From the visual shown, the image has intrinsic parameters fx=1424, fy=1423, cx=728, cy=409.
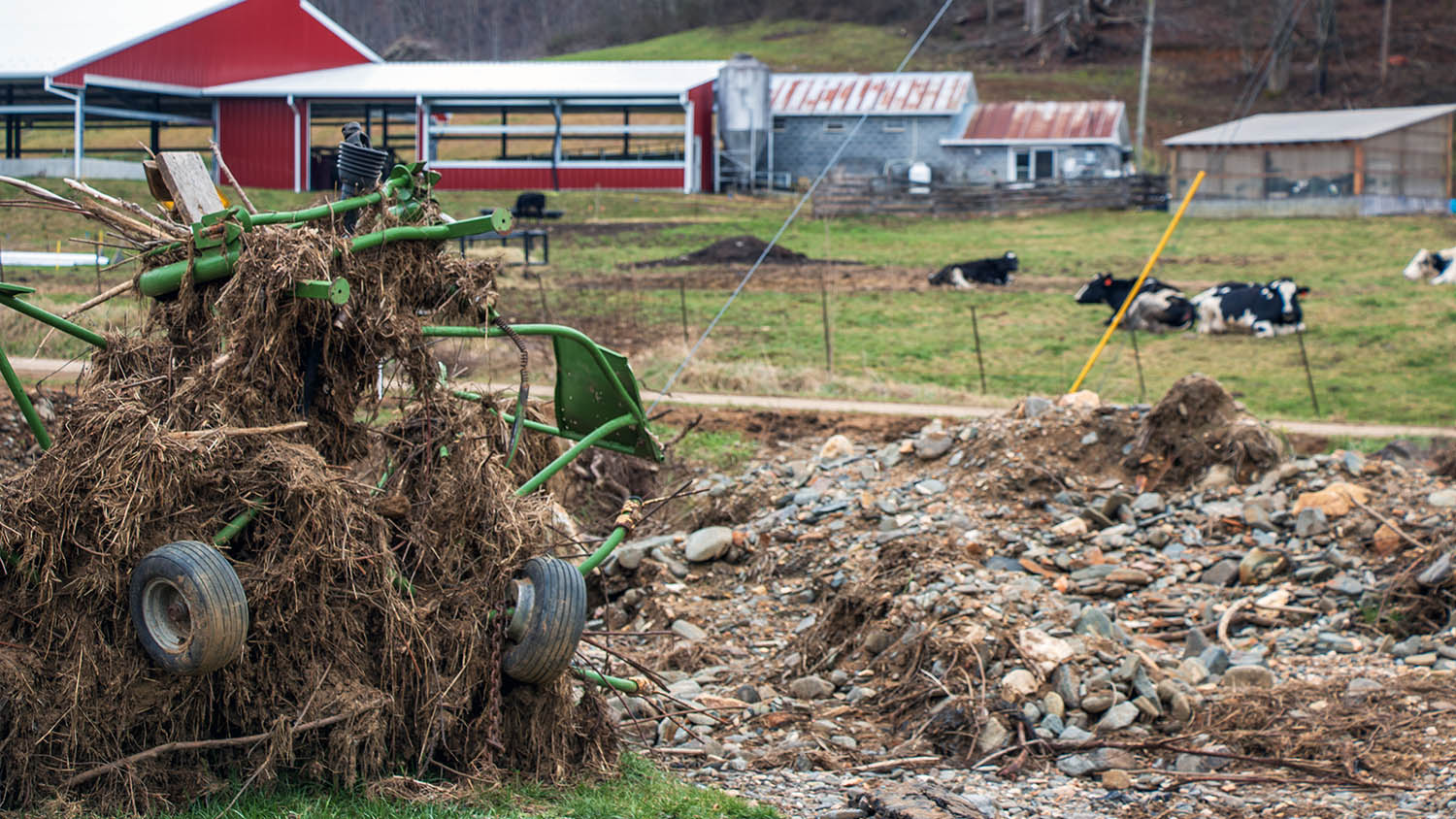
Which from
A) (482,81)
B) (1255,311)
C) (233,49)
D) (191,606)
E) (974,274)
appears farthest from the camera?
(482,81)

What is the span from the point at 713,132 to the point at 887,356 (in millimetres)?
31747

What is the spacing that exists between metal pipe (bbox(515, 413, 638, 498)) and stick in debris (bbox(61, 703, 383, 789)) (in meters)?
1.53

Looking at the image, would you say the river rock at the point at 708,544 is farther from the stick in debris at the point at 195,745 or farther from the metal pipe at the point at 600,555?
the stick in debris at the point at 195,745

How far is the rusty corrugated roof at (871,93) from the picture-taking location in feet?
171

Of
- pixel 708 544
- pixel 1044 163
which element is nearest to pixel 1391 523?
pixel 708 544

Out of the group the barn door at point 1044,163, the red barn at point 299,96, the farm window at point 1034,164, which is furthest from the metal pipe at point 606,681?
the barn door at point 1044,163

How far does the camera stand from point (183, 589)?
562 cm

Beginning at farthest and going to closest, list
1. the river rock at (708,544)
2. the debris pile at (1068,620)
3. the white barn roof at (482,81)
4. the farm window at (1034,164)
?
the farm window at (1034,164)
the white barn roof at (482,81)
the river rock at (708,544)
the debris pile at (1068,620)

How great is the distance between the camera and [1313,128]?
4228 centimetres

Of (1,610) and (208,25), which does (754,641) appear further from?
(208,25)

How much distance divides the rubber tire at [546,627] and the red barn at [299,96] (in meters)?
35.0

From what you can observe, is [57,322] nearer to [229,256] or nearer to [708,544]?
[229,256]

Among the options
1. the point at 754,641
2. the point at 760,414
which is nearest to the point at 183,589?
the point at 754,641

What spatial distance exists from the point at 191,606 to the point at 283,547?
0.62m
